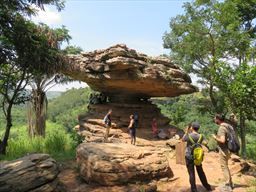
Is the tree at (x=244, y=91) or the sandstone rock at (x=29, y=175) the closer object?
the sandstone rock at (x=29, y=175)

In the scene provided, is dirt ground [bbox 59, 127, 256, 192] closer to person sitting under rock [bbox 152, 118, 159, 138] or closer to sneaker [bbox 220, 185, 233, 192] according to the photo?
sneaker [bbox 220, 185, 233, 192]

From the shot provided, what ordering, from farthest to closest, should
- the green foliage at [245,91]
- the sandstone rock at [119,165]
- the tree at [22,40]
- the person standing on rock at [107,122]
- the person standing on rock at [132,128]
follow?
the person standing on rock at [107,122], the person standing on rock at [132,128], the tree at [22,40], the green foliage at [245,91], the sandstone rock at [119,165]

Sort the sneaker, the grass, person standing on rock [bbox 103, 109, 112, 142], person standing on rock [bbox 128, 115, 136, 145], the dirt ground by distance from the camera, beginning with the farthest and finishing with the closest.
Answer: person standing on rock [bbox 103, 109, 112, 142], person standing on rock [bbox 128, 115, 136, 145], the grass, the dirt ground, the sneaker

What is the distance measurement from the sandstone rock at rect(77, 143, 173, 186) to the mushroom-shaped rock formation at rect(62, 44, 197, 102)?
21.2 ft

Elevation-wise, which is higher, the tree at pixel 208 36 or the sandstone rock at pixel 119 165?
the tree at pixel 208 36

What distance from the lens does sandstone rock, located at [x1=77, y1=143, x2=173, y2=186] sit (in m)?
8.59

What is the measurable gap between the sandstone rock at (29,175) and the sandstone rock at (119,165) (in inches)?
41.6

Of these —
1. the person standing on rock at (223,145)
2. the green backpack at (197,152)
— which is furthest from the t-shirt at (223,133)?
the green backpack at (197,152)

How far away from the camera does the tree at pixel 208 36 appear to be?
1827 cm

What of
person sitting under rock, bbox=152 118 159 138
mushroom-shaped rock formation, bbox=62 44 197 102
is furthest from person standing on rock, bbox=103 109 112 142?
person sitting under rock, bbox=152 118 159 138

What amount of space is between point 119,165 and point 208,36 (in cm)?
1337

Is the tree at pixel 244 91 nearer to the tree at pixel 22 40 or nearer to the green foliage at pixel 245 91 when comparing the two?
the green foliage at pixel 245 91

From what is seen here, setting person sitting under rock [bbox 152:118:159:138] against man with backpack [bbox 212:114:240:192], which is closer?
man with backpack [bbox 212:114:240:192]

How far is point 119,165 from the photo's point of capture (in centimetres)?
874
